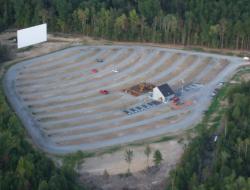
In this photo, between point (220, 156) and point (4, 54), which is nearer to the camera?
point (220, 156)

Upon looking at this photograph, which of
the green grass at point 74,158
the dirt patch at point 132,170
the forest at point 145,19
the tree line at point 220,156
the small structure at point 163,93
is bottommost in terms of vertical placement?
the dirt patch at point 132,170

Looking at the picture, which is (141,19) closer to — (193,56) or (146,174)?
(193,56)

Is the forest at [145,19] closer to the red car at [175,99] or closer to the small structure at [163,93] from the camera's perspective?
the small structure at [163,93]

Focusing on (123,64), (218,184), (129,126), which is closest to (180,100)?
(129,126)

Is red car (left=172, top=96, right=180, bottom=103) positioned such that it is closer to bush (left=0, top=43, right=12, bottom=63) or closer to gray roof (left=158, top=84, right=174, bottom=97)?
gray roof (left=158, top=84, right=174, bottom=97)

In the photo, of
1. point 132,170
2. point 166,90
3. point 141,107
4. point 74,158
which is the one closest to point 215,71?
point 166,90

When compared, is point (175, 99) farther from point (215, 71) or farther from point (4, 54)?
point (4, 54)

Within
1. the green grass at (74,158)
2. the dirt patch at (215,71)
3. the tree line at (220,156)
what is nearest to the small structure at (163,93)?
the dirt patch at (215,71)
